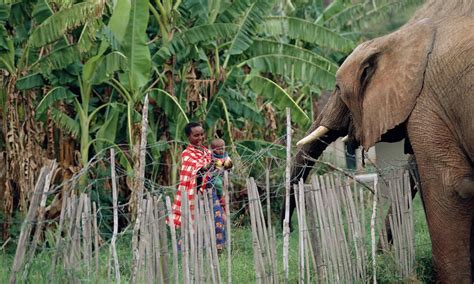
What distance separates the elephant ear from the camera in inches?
324

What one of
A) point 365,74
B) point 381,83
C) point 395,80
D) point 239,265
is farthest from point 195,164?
point 395,80

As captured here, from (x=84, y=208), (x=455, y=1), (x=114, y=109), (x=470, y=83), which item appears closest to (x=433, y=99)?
(x=470, y=83)

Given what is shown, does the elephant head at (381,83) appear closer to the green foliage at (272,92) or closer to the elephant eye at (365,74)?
the elephant eye at (365,74)

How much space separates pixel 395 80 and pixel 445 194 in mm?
1033

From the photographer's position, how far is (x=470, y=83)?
787 cm

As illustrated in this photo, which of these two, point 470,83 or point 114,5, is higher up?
point 114,5

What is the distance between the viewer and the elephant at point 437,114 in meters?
7.95

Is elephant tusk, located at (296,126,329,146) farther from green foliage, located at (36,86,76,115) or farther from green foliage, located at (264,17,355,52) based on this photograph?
green foliage, located at (264,17,355,52)

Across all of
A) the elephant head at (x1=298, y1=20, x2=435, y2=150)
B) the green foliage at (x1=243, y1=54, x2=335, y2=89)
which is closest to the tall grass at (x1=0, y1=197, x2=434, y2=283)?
the elephant head at (x1=298, y1=20, x2=435, y2=150)

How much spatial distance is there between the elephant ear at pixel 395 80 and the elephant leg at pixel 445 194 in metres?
0.21

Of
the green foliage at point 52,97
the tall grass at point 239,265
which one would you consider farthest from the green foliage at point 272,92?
the tall grass at point 239,265

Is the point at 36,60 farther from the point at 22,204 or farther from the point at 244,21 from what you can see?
the point at 244,21

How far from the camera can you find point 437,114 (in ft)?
26.5

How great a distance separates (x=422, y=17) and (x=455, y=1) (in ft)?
1.46
